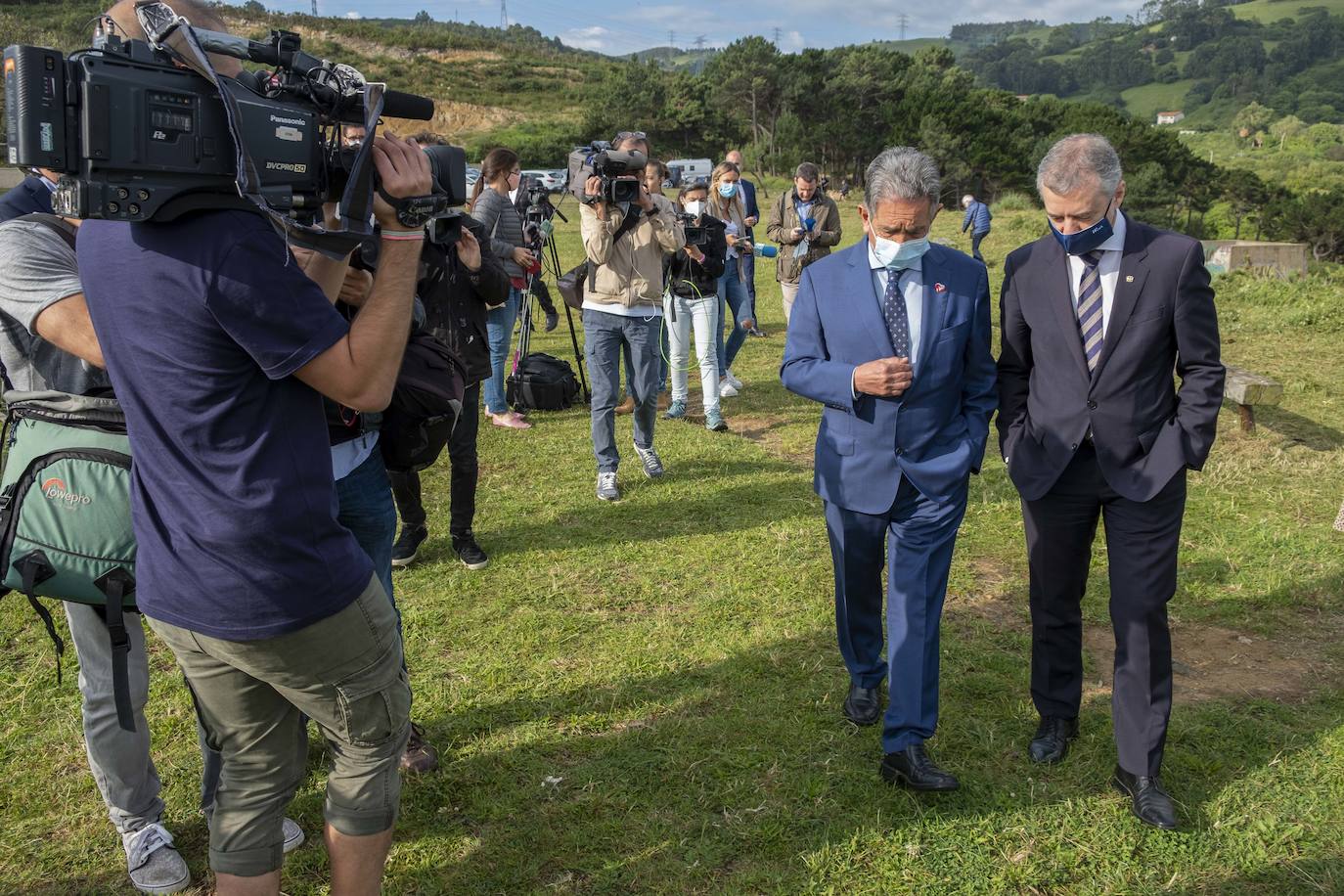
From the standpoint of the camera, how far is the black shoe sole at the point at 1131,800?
2.97m

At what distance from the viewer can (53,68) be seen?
61.8 inches

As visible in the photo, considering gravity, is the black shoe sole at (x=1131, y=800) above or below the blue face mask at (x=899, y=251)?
below

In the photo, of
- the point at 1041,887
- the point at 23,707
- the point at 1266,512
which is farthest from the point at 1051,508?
the point at 23,707

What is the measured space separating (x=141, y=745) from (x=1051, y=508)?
298cm

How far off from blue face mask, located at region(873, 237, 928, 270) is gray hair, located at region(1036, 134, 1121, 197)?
1.36 feet

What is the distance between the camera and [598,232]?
18.9 feet

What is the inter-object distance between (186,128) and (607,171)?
4.16 metres

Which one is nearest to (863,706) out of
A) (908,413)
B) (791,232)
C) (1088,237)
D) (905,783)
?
(905,783)

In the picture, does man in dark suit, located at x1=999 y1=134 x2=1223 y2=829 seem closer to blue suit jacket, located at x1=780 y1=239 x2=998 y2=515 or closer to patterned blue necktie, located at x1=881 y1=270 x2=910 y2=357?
blue suit jacket, located at x1=780 y1=239 x2=998 y2=515

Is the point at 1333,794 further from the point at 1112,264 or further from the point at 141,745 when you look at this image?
the point at 141,745

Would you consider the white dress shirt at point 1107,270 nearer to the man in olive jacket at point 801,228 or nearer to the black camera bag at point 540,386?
the black camera bag at point 540,386

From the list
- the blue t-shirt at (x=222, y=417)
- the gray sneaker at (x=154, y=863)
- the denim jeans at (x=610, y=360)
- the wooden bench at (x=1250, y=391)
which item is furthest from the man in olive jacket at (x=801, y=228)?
the blue t-shirt at (x=222, y=417)

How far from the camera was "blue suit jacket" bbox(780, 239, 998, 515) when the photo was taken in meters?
3.12

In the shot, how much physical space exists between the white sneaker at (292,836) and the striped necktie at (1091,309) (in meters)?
2.93
